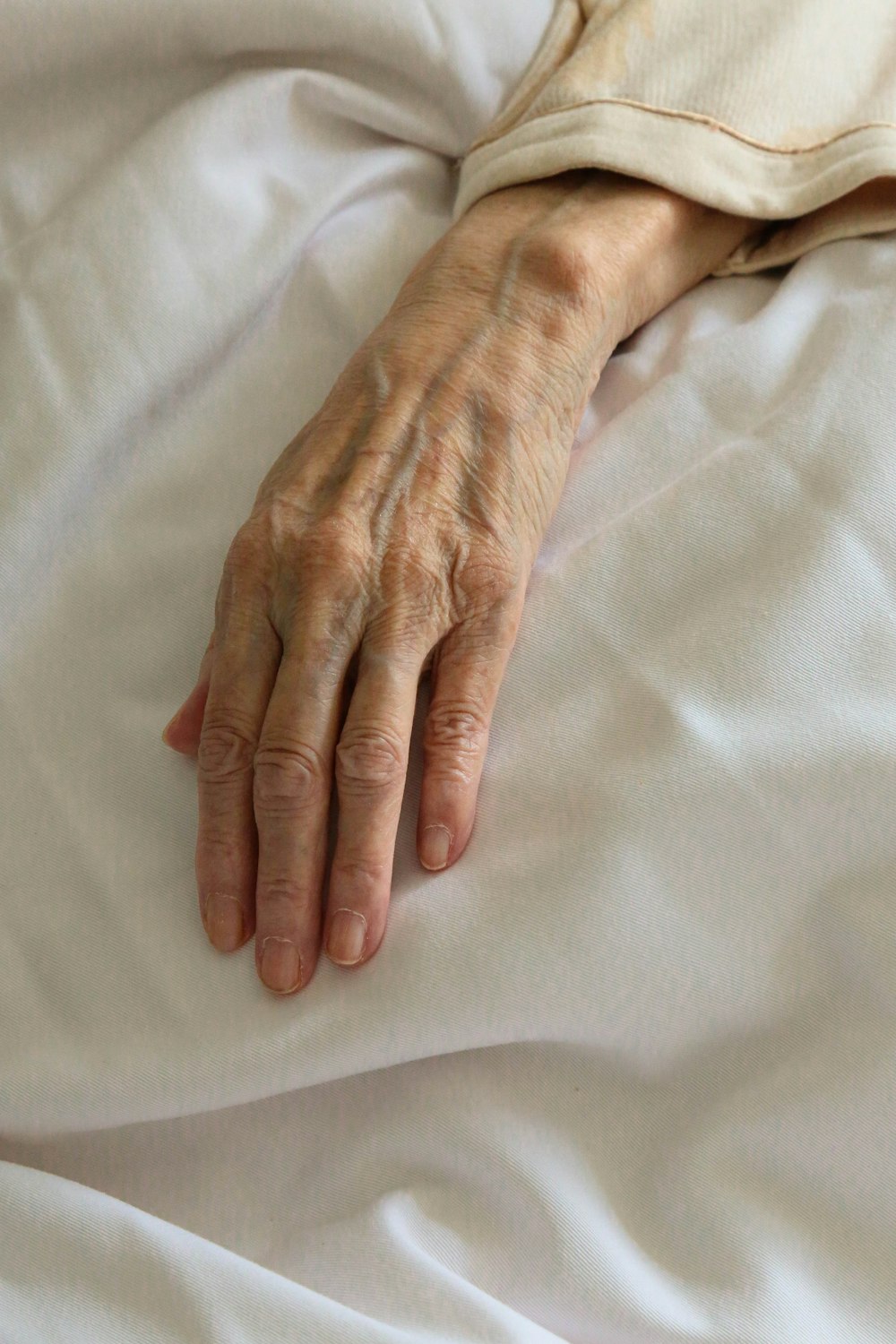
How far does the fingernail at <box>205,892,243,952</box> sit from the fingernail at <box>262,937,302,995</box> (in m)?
0.02

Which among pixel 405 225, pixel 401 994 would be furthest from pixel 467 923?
pixel 405 225

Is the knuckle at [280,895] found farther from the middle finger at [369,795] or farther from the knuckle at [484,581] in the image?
the knuckle at [484,581]

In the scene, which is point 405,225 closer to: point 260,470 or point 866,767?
Answer: point 260,470

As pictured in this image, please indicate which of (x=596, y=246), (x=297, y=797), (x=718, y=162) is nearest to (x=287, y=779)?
(x=297, y=797)

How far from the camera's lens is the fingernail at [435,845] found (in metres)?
0.68

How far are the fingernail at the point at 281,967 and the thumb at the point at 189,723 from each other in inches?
5.9

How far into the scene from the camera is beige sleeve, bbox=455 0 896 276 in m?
0.95

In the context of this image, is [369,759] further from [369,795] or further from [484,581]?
[484,581]

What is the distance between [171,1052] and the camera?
0.64 meters

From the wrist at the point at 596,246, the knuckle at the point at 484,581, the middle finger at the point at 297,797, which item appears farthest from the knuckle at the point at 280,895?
the wrist at the point at 596,246

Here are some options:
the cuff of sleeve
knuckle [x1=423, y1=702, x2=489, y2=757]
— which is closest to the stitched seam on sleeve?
the cuff of sleeve

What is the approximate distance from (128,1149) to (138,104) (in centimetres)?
84

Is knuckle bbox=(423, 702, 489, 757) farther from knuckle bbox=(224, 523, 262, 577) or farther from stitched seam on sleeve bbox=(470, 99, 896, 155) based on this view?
stitched seam on sleeve bbox=(470, 99, 896, 155)

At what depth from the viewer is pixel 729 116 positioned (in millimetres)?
968
